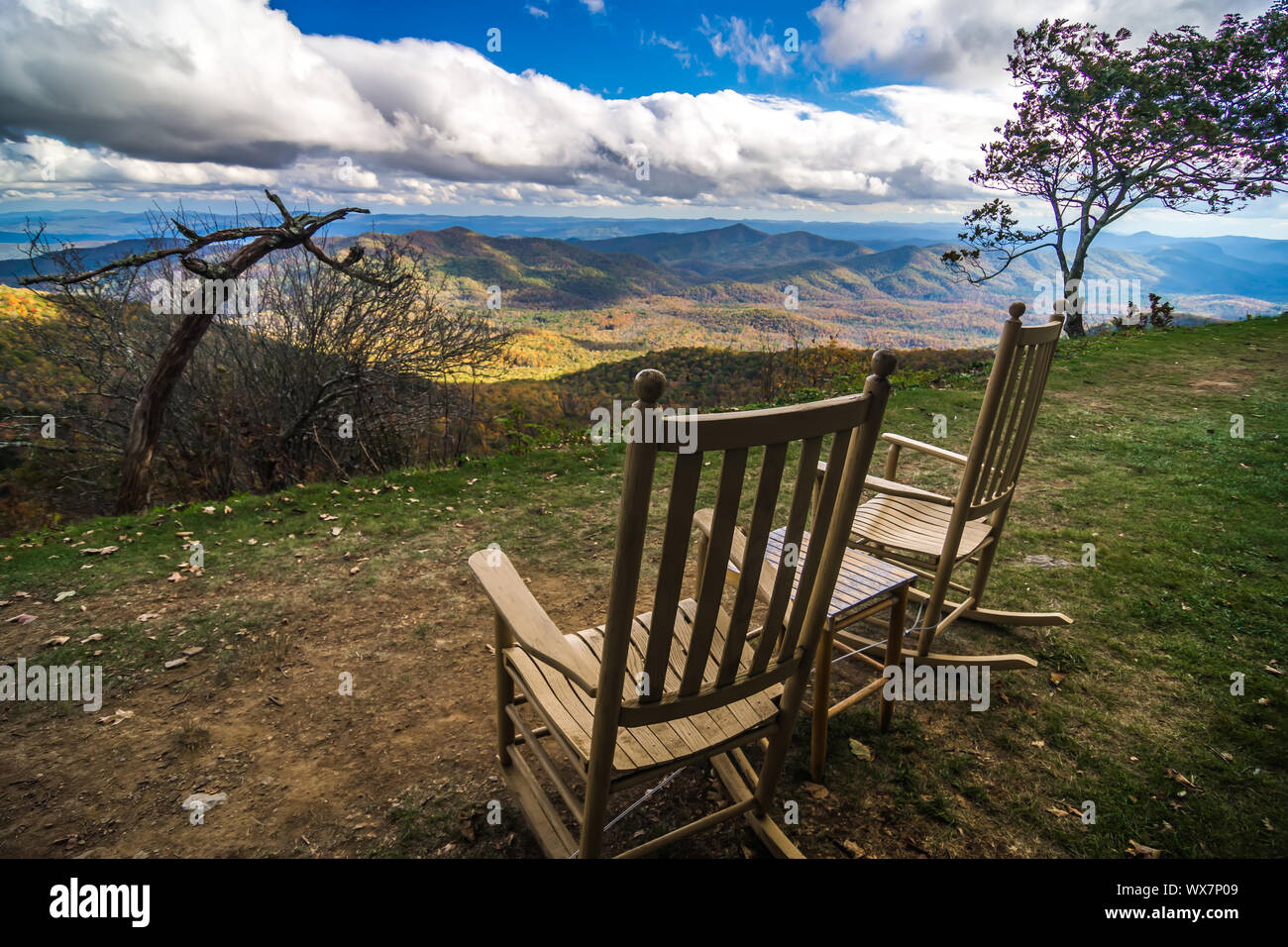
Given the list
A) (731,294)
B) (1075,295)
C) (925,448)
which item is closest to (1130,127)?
(1075,295)

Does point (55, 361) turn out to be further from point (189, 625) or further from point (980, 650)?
point (980, 650)

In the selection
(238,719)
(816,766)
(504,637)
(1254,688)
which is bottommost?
(238,719)

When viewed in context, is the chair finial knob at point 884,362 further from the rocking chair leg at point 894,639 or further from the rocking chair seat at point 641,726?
the rocking chair leg at point 894,639

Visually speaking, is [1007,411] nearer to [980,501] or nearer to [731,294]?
[980,501]

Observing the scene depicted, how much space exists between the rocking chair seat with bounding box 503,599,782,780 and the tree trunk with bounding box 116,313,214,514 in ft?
18.1

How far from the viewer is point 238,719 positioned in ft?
7.50

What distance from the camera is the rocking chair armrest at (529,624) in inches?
50.7

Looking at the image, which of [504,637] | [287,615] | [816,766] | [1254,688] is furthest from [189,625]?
[1254,688]

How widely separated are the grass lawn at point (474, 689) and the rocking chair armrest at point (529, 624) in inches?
32.3

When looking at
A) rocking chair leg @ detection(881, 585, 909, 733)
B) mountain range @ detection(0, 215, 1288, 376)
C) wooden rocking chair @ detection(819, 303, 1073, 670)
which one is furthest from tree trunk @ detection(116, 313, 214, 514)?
rocking chair leg @ detection(881, 585, 909, 733)

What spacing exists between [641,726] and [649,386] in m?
0.83
